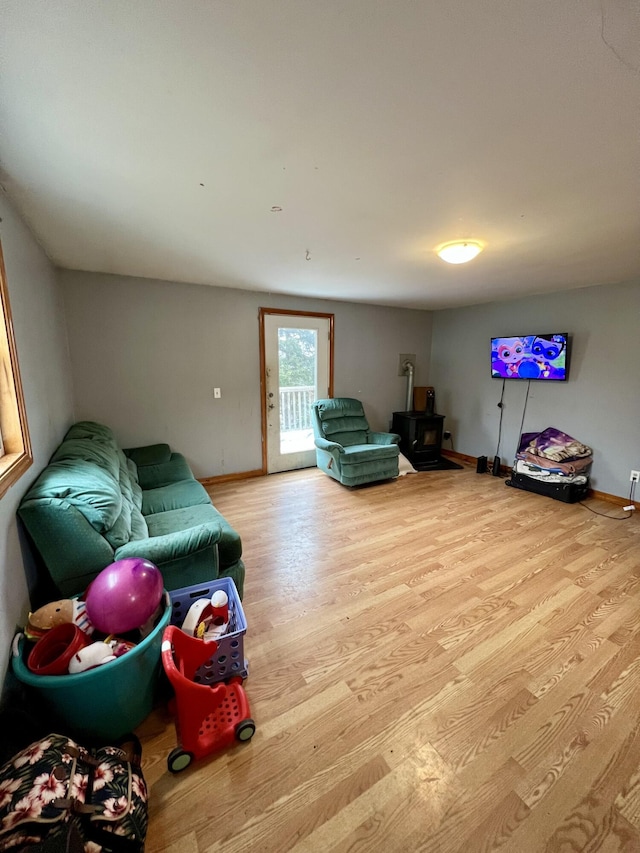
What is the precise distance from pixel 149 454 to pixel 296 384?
197cm

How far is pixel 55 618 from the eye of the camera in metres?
1.25

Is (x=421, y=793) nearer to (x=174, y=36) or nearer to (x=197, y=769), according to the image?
(x=197, y=769)

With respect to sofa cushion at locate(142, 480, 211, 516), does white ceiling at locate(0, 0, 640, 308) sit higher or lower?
higher

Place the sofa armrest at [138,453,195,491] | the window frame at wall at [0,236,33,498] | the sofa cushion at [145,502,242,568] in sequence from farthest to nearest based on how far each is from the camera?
the sofa armrest at [138,453,195,491] → the sofa cushion at [145,502,242,568] → the window frame at wall at [0,236,33,498]

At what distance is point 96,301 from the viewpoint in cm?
314

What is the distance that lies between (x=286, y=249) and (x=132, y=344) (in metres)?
1.94

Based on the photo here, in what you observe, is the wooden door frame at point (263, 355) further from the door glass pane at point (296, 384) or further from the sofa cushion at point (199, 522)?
the sofa cushion at point (199, 522)

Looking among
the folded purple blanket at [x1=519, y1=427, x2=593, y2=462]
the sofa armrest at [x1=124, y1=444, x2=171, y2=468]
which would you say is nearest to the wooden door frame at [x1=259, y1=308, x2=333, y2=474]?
the sofa armrest at [x1=124, y1=444, x2=171, y2=468]

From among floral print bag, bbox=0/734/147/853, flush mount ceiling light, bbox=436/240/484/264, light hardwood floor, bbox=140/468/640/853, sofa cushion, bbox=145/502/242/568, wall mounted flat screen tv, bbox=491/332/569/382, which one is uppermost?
flush mount ceiling light, bbox=436/240/484/264

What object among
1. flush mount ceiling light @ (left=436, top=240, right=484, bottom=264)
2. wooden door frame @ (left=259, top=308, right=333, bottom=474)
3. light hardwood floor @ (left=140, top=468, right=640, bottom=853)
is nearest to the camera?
light hardwood floor @ (left=140, top=468, right=640, bottom=853)

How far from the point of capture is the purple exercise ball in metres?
1.24

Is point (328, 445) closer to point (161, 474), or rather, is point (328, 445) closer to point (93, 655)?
point (161, 474)

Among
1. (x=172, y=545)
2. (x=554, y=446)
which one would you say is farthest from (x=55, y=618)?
(x=554, y=446)

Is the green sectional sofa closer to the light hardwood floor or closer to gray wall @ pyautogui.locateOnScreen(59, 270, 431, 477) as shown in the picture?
the light hardwood floor
